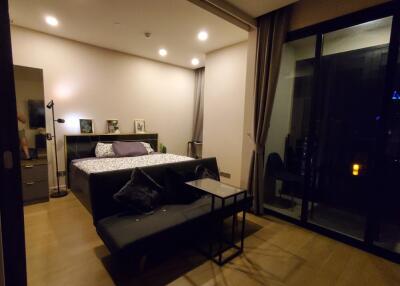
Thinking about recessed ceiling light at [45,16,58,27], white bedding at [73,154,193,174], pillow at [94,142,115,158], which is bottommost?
white bedding at [73,154,193,174]

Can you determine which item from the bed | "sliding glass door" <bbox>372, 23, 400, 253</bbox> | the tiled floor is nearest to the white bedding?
the bed

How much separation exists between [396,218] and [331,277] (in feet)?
4.34

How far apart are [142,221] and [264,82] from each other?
2.35m

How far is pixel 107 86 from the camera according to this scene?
4.21 meters

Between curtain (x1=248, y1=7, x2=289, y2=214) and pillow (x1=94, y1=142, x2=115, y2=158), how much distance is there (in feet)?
8.63

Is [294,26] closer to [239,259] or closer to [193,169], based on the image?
[193,169]

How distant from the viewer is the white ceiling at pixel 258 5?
2.55 meters

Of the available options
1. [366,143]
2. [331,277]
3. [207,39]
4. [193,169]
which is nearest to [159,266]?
[193,169]

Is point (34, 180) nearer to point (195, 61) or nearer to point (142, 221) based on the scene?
point (142, 221)

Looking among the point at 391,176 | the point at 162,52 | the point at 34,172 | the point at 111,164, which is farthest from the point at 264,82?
the point at 34,172

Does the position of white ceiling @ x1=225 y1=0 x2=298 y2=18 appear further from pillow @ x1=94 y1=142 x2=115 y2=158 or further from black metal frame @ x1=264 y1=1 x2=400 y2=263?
pillow @ x1=94 y1=142 x2=115 y2=158

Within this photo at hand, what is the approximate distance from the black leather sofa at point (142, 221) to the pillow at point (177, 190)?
0.20ft

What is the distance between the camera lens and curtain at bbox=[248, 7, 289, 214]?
2.78 meters

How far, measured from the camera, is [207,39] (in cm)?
362
